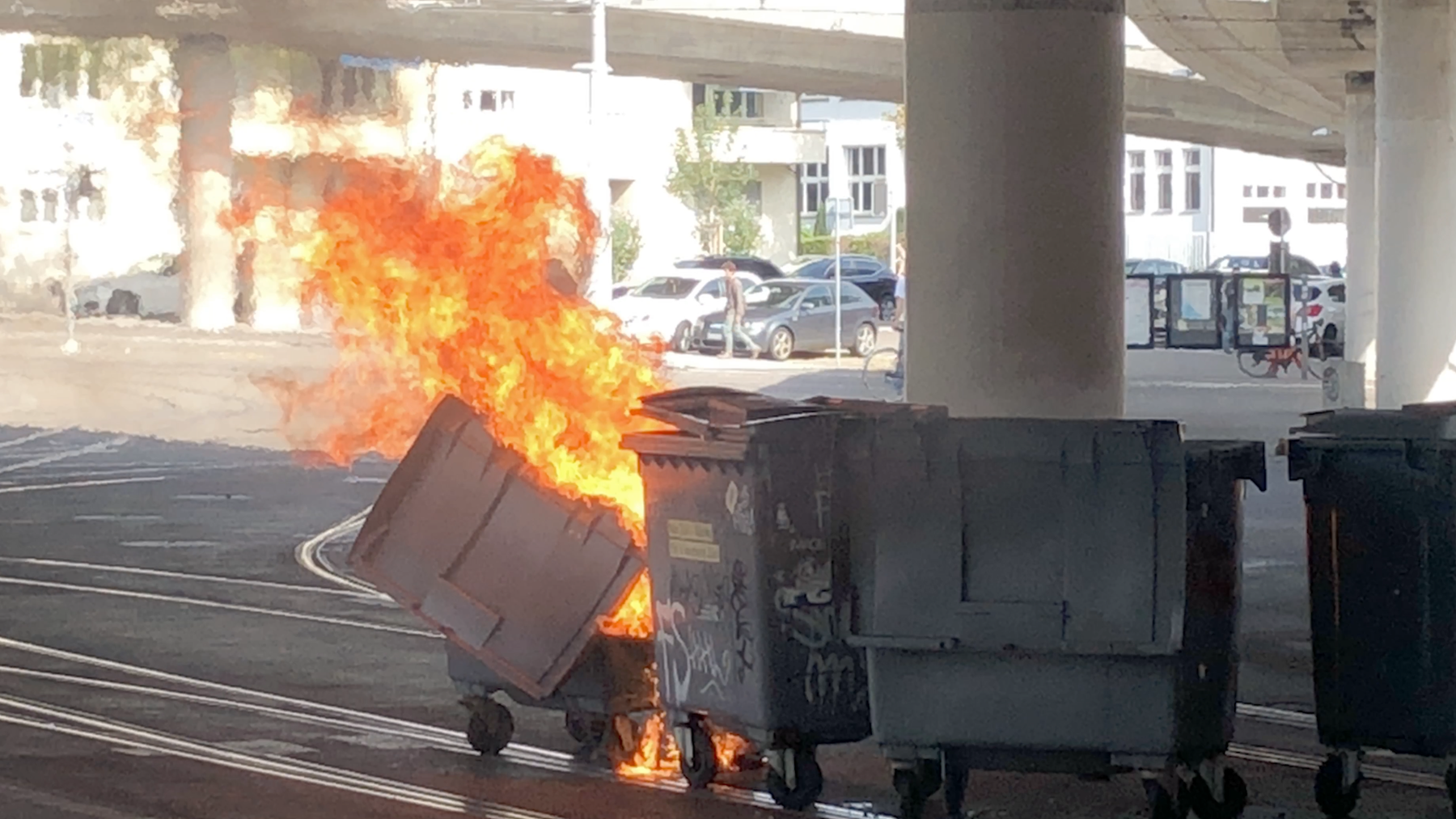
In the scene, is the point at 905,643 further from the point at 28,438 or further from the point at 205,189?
the point at 205,189

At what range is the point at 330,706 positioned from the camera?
1128 cm

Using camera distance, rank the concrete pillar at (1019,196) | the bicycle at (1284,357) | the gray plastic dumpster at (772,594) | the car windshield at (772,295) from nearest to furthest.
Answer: the gray plastic dumpster at (772,594) → the concrete pillar at (1019,196) → the bicycle at (1284,357) → the car windshield at (772,295)

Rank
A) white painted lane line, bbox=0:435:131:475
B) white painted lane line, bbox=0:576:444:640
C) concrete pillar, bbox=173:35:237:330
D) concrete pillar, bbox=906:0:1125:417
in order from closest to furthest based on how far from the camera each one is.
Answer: white painted lane line, bbox=0:576:444:640 → concrete pillar, bbox=906:0:1125:417 → white painted lane line, bbox=0:435:131:475 → concrete pillar, bbox=173:35:237:330

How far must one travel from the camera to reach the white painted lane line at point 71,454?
78.3ft

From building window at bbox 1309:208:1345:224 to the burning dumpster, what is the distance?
82.0m

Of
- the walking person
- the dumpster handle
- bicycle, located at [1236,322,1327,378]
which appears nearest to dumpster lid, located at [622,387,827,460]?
the dumpster handle

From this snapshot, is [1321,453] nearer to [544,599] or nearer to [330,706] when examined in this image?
[544,599]

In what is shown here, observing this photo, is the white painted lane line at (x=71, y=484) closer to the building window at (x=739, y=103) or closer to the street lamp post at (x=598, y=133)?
the street lamp post at (x=598, y=133)

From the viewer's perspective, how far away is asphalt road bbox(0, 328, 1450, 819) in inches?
367

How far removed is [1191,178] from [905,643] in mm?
82637

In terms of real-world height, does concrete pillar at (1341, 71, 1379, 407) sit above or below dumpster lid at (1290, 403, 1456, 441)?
above

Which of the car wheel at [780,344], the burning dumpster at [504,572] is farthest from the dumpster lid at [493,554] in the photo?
the car wheel at [780,344]

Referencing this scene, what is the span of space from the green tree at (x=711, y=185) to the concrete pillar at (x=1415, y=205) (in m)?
46.1

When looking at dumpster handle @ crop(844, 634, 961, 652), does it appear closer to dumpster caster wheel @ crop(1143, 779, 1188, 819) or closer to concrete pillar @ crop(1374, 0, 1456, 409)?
dumpster caster wheel @ crop(1143, 779, 1188, 819)
